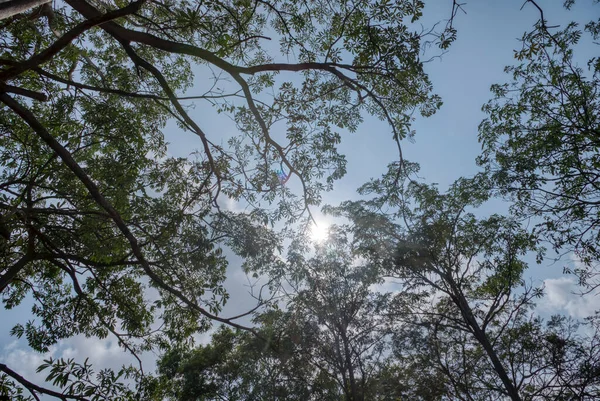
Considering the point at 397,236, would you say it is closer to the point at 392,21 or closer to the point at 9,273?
the point at 392,21

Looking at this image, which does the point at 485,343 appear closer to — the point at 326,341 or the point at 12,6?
the point at 326,341

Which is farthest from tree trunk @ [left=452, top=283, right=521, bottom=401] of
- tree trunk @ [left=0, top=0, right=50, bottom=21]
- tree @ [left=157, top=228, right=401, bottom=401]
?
tree trunk @ [left=0, top=0, right=50, bottom=21]

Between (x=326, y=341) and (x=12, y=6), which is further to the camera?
(x=326, y=341)

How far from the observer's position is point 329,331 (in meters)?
14.4

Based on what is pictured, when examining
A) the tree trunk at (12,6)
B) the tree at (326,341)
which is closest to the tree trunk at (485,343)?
the tree at (326,341)

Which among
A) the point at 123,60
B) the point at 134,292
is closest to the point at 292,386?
the point at 134,292

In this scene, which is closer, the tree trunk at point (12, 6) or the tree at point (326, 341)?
the tree trunk at point (12, 6)

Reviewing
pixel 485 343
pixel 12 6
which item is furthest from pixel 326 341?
pixel 12 6

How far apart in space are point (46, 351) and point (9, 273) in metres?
3.33

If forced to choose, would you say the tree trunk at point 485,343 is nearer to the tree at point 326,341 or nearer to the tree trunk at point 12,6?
the tree at point 326,341

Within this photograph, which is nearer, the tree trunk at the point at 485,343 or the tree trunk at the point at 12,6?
the tree trunk at the point at 12,6

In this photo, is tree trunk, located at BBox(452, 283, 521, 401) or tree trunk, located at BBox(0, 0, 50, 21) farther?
tree trunk, located at BBox(452, 283, 521, 401)

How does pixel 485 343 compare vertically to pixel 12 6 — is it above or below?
above

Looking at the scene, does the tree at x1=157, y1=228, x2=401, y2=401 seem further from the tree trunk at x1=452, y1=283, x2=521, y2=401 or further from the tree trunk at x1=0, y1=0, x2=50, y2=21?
the tree trunk at x1=0, y1=0, x2=50, y2=21
